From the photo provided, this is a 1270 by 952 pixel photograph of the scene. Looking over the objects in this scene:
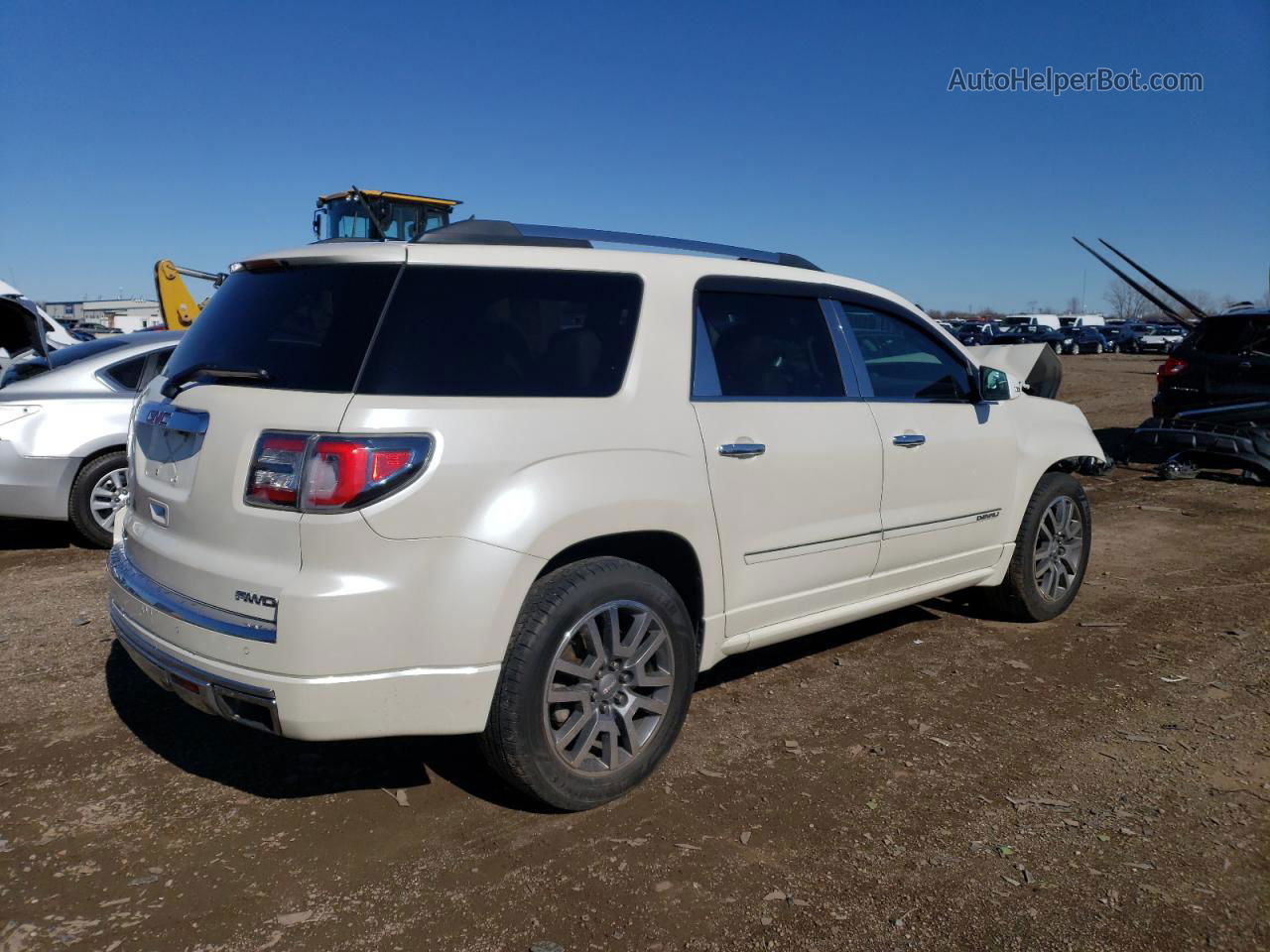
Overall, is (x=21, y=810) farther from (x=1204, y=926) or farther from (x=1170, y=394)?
(x=1170, y=394)

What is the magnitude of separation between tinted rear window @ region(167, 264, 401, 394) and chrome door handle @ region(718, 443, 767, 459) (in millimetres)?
1313

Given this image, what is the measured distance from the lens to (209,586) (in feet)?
9.48

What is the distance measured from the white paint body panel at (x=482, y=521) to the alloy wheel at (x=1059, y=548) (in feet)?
5.40

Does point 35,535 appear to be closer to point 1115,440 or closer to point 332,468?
point 332,468

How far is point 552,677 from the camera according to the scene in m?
3.10

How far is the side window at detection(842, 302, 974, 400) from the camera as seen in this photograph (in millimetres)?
4391

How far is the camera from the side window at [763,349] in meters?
3.69

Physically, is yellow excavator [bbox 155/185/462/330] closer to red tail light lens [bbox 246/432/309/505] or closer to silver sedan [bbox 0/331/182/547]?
silver sedan [bbox 0/331/182/547]

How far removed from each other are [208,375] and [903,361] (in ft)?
9.92

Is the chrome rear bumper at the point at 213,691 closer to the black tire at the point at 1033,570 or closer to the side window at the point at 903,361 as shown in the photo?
the side window at the point at 903,361

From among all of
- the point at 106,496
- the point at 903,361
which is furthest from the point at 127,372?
the point at 903,361

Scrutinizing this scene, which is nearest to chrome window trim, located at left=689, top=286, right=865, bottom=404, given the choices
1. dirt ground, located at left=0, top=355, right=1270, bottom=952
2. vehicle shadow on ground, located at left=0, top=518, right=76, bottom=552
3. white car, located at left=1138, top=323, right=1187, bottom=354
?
dirt ground, located at left=0, top=355, right=1270, bottom=952

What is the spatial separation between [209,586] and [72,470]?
451 cm

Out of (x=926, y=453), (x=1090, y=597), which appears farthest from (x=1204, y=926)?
(x=1090, y=597)
